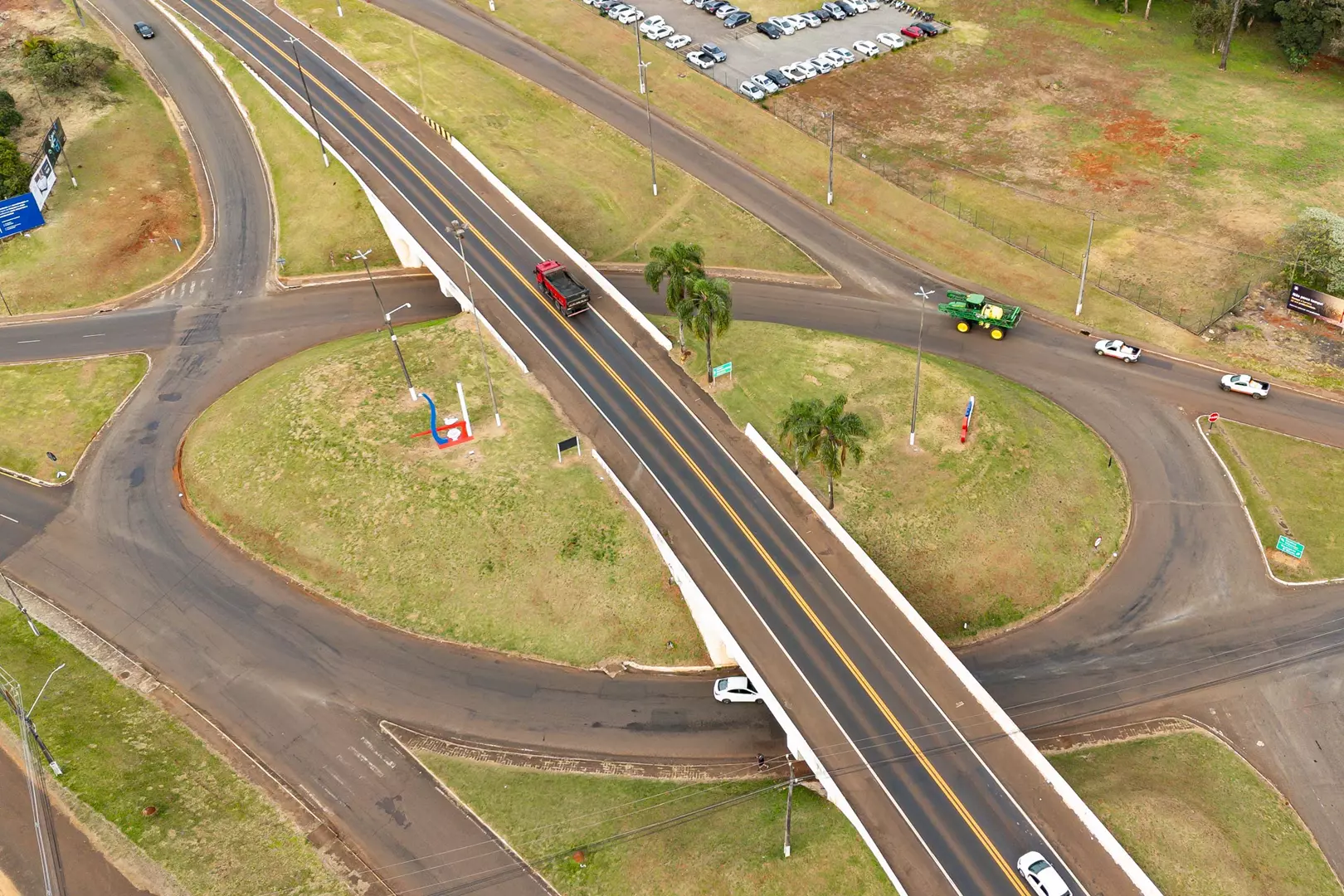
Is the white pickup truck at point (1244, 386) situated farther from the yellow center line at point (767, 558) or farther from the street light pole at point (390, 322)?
the street light pole at point (390, 322)

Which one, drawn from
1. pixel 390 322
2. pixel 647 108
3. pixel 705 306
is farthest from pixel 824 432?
pixel 647 108

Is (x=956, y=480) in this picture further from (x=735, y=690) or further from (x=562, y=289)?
(x=562, y=289)

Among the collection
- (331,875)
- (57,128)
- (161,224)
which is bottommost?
(331,875)

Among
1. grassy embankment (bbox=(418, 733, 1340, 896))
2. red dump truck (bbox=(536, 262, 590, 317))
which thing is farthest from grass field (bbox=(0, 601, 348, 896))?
red dump truck (bbox=(536, 262, 590, 317))

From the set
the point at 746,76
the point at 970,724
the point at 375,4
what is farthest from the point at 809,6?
the point at 970,724

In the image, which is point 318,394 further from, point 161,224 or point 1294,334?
point 1294,334

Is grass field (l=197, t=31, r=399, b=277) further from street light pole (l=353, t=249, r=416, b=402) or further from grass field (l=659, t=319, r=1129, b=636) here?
grass field (l=659, t=319, r=1129, b=636)
